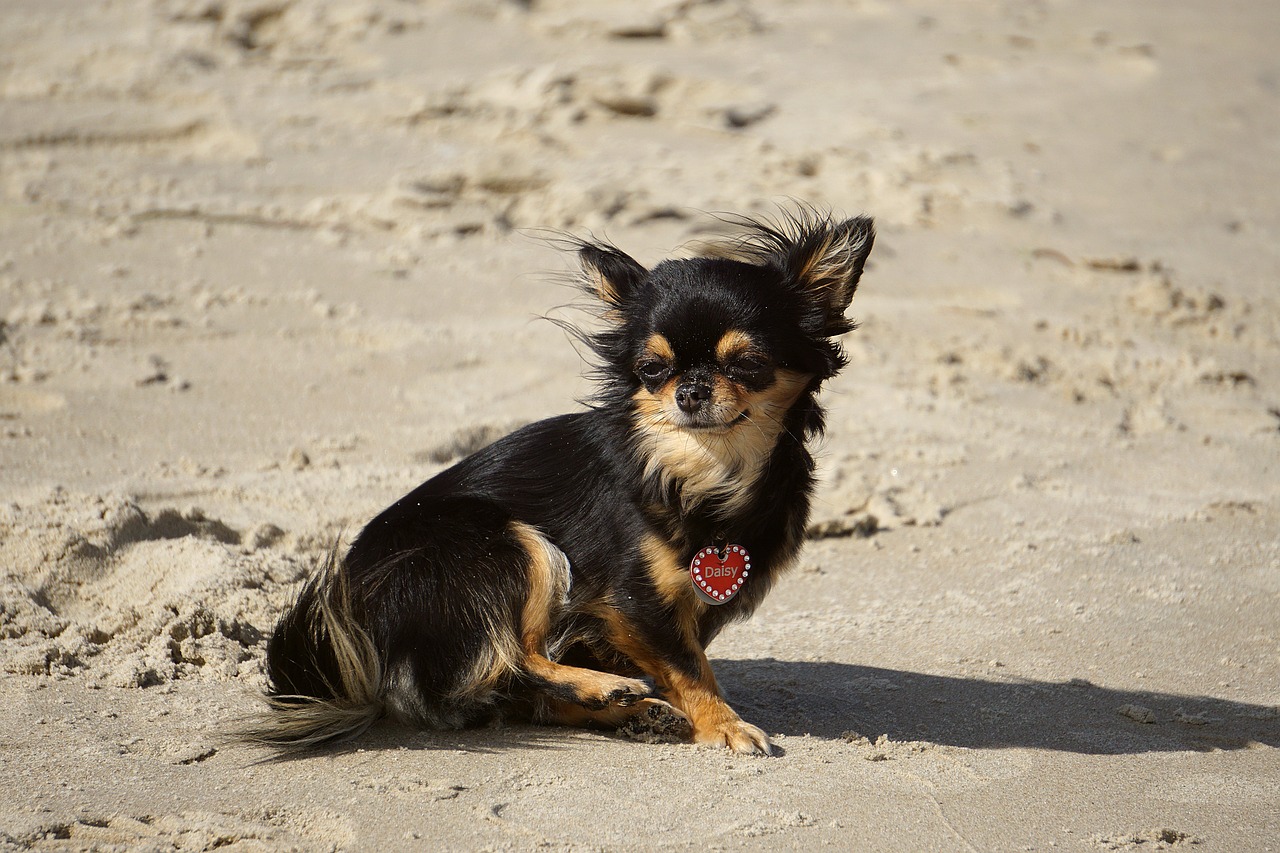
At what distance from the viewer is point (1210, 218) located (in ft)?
23.9

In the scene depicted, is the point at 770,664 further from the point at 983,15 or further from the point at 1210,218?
the point at 983,15

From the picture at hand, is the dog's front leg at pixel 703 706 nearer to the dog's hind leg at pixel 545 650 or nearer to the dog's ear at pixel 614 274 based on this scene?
the dog's hind leg at pixel 545 650

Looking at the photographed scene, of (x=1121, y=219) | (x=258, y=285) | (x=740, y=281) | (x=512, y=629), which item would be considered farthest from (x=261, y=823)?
(x=1121, y=219)

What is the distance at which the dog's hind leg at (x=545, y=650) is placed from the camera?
116 inches

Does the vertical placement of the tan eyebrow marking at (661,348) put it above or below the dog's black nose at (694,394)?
above

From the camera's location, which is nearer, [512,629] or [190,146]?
[512,629]

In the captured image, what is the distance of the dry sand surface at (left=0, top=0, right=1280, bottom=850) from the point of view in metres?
2.79

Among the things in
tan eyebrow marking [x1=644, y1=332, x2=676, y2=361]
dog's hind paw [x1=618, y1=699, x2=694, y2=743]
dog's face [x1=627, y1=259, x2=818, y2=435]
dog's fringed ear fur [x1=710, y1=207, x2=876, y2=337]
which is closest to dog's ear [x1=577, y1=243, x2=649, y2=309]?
dog's face [x1=627, y1=259, x2=818, y2=435]

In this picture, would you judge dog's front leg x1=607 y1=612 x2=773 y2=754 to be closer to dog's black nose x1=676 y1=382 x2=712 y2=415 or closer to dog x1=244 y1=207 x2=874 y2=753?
dog x1=244 y1=207 x2=874 y2=753

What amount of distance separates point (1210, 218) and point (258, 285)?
5400 mm

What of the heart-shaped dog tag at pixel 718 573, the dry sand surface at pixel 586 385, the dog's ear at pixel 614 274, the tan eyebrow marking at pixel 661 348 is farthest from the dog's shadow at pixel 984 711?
the dog's ear at pixel 614 274

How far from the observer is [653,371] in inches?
115

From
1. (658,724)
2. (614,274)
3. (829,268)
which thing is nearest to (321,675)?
(658,724)

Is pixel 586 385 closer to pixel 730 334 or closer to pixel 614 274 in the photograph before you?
pixel 614 274
